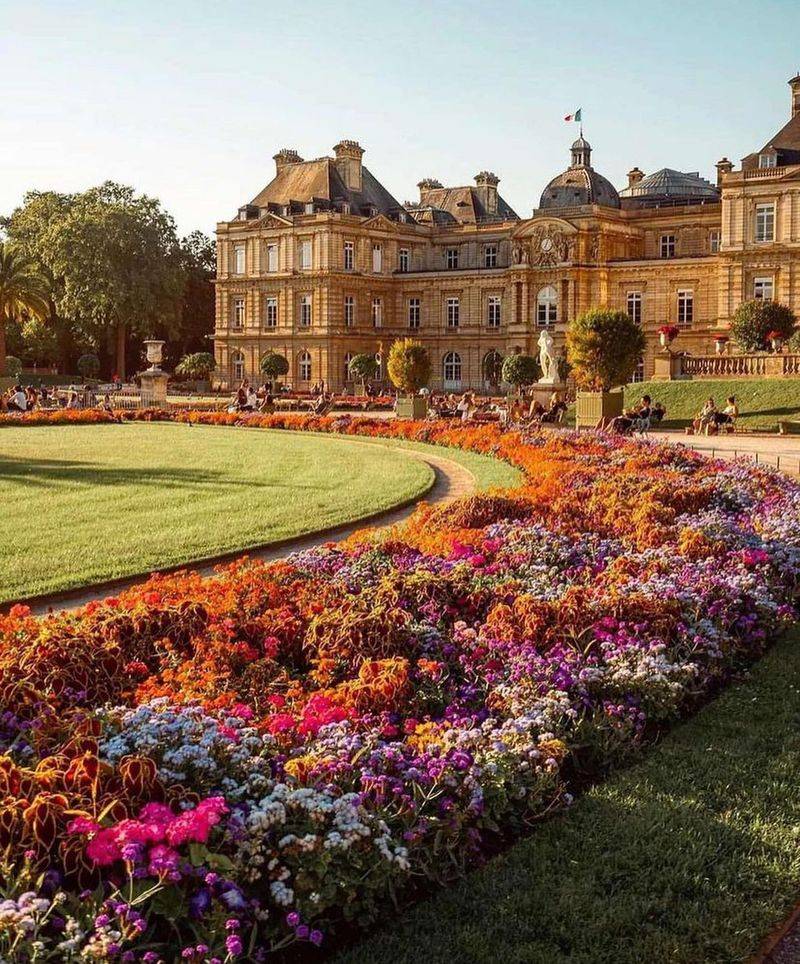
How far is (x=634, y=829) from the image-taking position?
18.6ft

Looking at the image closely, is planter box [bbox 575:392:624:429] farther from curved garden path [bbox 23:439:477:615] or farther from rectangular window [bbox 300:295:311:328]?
rectangular window [bbox 300:295:311:328]

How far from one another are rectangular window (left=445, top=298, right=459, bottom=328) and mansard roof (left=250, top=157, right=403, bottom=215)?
785 cm

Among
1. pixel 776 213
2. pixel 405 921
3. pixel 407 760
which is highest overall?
pixel 776 213

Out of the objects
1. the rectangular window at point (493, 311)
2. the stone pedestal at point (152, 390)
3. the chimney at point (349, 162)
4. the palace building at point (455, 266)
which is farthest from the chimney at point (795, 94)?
the stone pedestal at point (152, 390)

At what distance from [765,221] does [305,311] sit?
1163 inches

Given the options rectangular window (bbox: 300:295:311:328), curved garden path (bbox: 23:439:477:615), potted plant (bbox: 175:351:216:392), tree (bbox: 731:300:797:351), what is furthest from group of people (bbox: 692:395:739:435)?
potted plant (bbox: 175:351:216:392)

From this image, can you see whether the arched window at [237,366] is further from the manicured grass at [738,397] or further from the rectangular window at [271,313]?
the manicured grass at [738,397]

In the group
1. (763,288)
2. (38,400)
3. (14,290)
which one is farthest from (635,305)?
(38,400)

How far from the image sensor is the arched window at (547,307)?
6762 centimetres

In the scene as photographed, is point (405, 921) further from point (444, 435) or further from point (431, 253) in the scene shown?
point (431, 253)

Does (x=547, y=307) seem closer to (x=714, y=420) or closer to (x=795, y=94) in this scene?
(x=795, y=94)

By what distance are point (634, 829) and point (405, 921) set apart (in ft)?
4.66

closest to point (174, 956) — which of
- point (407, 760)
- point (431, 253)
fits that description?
point (407, 760)

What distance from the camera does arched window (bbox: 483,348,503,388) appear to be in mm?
69375
